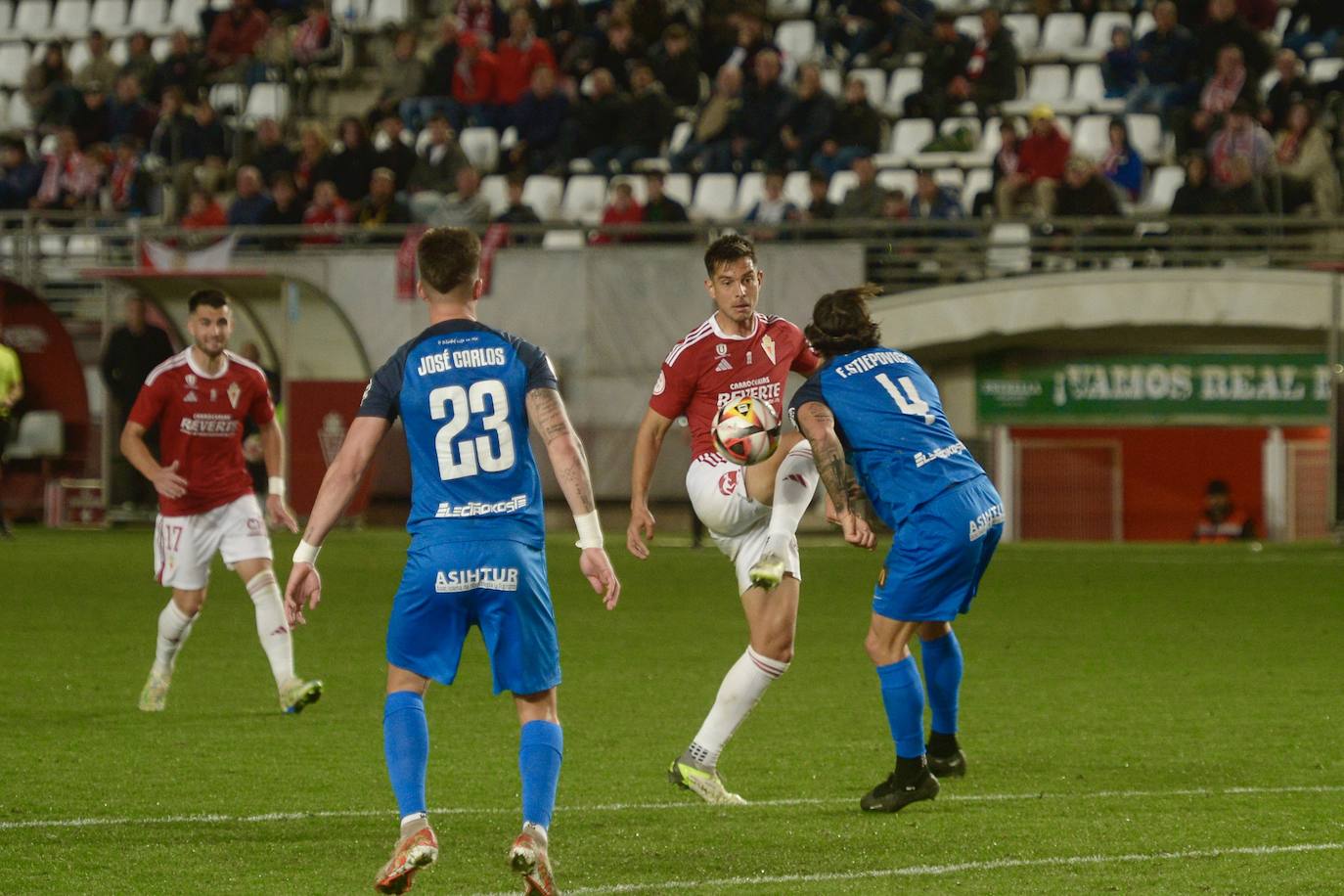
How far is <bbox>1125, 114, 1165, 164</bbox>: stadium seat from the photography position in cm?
2425

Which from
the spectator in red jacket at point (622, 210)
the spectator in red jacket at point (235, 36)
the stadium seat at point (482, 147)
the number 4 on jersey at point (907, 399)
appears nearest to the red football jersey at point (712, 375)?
the number 4 on jersey at point (907, 399)

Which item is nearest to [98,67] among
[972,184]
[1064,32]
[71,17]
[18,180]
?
[18,180]

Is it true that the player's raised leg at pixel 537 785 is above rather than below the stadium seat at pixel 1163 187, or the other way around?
below

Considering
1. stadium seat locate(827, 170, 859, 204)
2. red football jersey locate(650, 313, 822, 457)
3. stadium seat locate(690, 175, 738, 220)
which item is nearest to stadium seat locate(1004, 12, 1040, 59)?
stadium seat locate(827, 170, 859, 204)

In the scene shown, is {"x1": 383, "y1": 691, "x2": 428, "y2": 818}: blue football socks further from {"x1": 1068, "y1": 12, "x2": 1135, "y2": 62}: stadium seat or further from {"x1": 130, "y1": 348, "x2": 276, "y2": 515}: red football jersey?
{"x1": 1068, "y1": 12, "x2": 1135, "y2": 62}: stadium seat

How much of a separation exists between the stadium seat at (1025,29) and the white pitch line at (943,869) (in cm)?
2072

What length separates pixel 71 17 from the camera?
3388 cm

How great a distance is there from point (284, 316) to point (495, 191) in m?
3.24

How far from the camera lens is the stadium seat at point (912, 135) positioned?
25.3 m

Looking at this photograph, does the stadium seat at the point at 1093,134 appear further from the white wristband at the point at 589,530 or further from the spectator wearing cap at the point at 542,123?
the white wristband at the point at 589,530

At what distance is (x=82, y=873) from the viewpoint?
20.9 feet

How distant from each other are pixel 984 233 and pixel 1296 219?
3.41 m

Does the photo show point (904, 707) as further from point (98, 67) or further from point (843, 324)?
point (98, 67)

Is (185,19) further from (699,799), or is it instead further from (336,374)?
(699,799)
